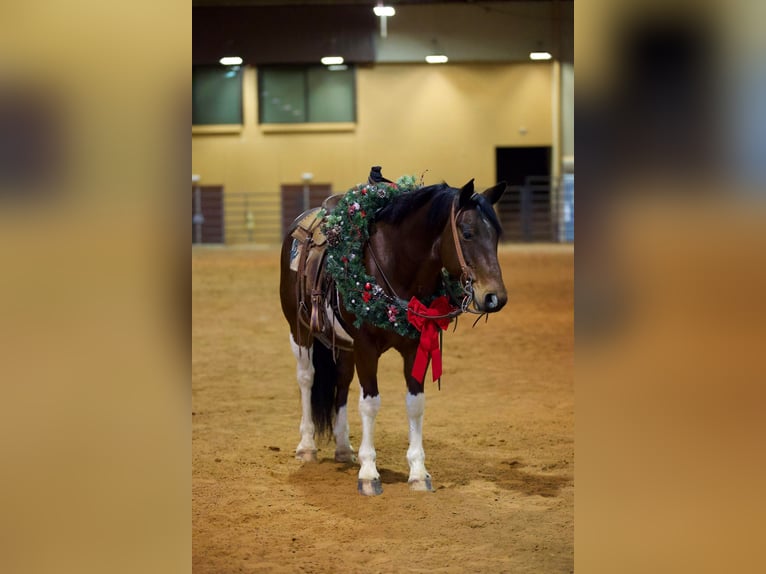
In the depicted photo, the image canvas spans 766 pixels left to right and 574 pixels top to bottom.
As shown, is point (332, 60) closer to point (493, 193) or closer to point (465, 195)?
point (493, 193)

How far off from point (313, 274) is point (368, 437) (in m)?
0.98

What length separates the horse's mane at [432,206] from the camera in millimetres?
4246

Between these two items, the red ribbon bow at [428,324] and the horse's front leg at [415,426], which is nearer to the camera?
the red ribbon bow at [428,324]

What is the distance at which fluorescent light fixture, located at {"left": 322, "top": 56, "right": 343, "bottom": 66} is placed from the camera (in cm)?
1589

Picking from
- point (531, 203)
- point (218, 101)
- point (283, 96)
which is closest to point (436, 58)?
point (283, 96)

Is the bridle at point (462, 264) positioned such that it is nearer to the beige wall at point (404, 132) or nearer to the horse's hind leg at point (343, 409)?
the horse's hind leg at point (343, 409)

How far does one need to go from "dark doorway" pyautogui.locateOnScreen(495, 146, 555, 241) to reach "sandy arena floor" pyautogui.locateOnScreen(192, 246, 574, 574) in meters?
11.2

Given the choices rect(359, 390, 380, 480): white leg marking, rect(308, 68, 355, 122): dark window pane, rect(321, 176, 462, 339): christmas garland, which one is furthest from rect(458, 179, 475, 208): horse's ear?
rect(308, 68, 355, 122): dark window pane

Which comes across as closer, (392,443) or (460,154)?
(392,443)

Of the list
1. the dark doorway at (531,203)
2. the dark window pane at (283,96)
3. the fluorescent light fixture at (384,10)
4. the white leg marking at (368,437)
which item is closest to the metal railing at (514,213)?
the dark doorway at (531,203)
